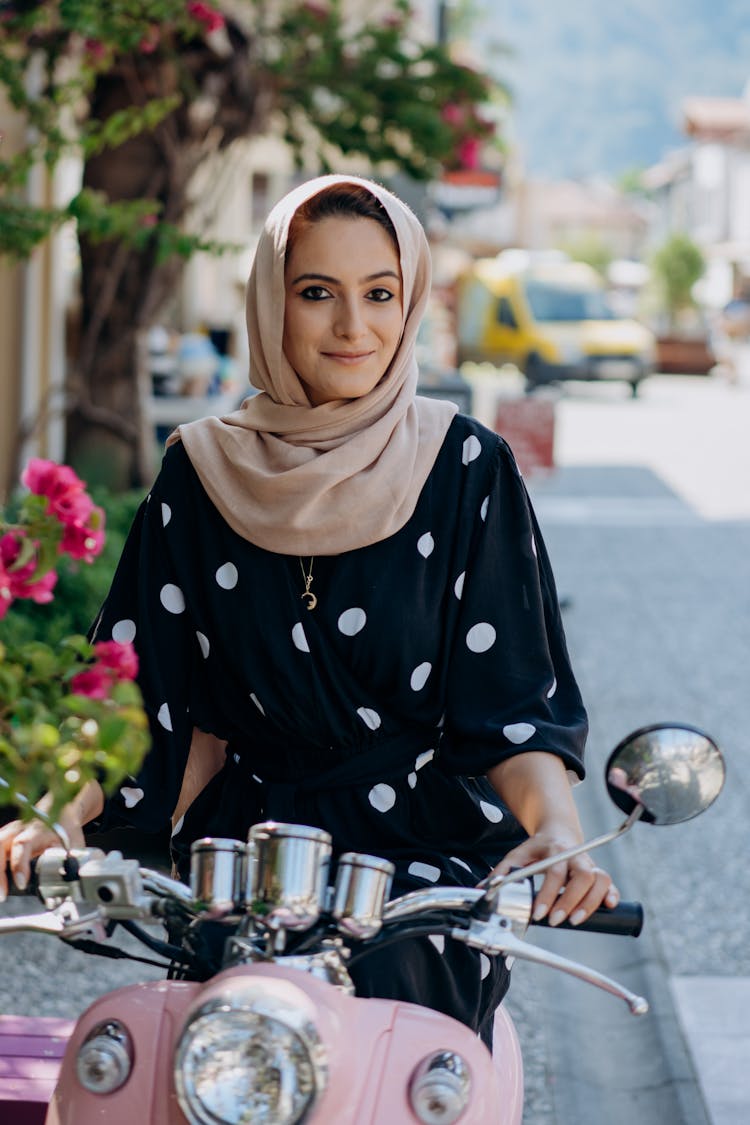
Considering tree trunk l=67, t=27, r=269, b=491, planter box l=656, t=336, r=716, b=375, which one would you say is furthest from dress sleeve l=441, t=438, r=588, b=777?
planter box l=656, t=336, r=716, b=375

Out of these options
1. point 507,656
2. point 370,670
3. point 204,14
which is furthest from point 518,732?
point 204,14

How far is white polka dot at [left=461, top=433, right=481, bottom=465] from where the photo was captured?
2.50 metres

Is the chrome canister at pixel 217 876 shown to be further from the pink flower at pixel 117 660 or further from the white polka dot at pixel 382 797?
the white polka dot at pixel 382 797

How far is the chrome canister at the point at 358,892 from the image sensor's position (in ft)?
5.42

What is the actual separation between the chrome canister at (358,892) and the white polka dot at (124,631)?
93 cm

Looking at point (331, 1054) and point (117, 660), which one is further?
point (117, 660)

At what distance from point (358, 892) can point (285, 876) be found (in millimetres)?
82

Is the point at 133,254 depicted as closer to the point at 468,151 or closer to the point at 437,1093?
the point at 468,151

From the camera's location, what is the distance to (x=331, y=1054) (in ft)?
4.86

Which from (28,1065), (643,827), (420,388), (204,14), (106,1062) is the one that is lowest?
(643,827)

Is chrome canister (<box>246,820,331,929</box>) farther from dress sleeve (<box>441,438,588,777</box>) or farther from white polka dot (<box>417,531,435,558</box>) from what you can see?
white polka dot (<box>417,531,435,558</box>)

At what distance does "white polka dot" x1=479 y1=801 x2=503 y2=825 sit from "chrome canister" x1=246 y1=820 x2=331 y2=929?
80 centimetres

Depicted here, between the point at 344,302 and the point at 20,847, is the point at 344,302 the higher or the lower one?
the higher one

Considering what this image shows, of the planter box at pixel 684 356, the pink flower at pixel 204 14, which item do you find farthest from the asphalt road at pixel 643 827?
the planter box at pixel 684 356
